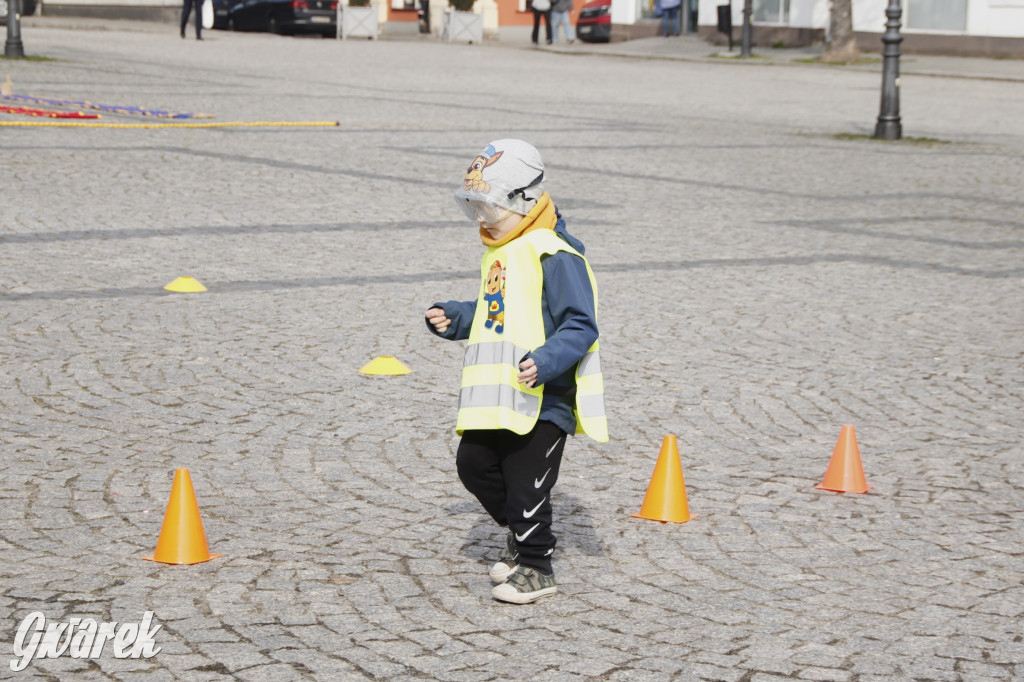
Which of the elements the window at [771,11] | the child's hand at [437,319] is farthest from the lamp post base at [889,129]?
the window at [771,11]

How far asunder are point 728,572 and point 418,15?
45.2m

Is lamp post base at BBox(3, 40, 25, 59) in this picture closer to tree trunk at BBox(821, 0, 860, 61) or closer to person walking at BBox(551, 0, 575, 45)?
tree trunk at BBox(821, 0, 860, 61)

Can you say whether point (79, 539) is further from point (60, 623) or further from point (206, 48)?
point (206, 48)

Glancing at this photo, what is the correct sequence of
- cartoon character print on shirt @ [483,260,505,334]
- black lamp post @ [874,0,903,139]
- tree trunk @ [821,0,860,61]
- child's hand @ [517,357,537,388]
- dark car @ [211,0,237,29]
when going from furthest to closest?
dark car @ [211,0,237,29]
tree trunk @ [821,0,860,61]
black lamp post @ [874,0,903,139]
cartoon character print on shirt @ [483,260,505,334]
child's hand @ [517,357,537,388]

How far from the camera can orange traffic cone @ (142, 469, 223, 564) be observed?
4359 millimetres

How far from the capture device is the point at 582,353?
12.9ft

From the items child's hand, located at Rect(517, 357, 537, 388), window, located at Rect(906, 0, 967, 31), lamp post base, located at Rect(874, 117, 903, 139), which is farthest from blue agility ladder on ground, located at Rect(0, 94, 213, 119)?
window, located at Rect(906, 0, 967, 31)

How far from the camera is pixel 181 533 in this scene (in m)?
4.36

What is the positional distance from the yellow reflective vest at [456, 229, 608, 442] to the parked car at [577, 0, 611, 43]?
124ft

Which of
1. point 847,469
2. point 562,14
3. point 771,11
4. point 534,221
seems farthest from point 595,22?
point 534,221

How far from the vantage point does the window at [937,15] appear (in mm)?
33250

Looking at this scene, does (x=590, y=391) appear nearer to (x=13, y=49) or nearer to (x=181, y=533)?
(x=181, y=533)

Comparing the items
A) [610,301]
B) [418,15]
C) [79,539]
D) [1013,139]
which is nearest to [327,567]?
[79,539]

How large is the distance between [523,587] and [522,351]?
2.33 feet
